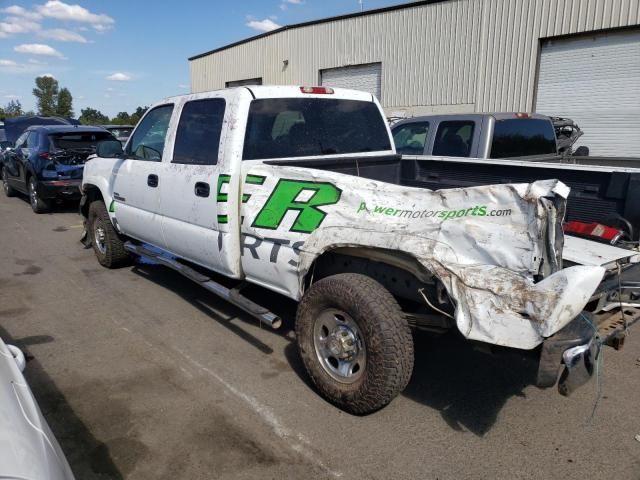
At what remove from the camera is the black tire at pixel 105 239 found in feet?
20.7

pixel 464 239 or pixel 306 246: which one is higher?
pixel 464 239

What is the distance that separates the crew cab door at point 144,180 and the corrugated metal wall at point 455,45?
11.6 meters

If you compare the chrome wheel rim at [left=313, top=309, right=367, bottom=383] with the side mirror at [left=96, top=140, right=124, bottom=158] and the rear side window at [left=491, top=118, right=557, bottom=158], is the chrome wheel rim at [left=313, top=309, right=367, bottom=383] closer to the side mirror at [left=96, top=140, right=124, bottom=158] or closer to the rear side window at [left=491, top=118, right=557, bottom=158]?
the side mirror at [left=96, top=140, right=124, bottom=158]

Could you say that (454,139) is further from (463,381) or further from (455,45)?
(455,45)

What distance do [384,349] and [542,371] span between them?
84 centimetres

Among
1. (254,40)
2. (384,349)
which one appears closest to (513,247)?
Answer: (384,349)

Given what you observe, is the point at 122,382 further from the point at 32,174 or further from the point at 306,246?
the point at 32,174

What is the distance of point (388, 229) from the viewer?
9.88 feet

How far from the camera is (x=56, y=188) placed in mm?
10453

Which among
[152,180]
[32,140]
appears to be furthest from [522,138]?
[32,140]

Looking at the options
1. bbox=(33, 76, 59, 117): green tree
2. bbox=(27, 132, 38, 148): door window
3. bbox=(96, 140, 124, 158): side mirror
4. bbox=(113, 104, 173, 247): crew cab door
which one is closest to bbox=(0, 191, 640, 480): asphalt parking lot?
bbox=(113, 104, 173, 247): crew cab door

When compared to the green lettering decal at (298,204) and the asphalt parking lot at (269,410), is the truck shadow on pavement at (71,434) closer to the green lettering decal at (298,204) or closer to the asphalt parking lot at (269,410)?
the asphalt parking lot at (269,410)

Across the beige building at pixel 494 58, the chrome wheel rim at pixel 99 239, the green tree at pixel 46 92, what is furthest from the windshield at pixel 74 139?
the green tree at pixel 46 92

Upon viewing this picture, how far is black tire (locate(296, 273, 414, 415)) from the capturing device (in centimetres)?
298
